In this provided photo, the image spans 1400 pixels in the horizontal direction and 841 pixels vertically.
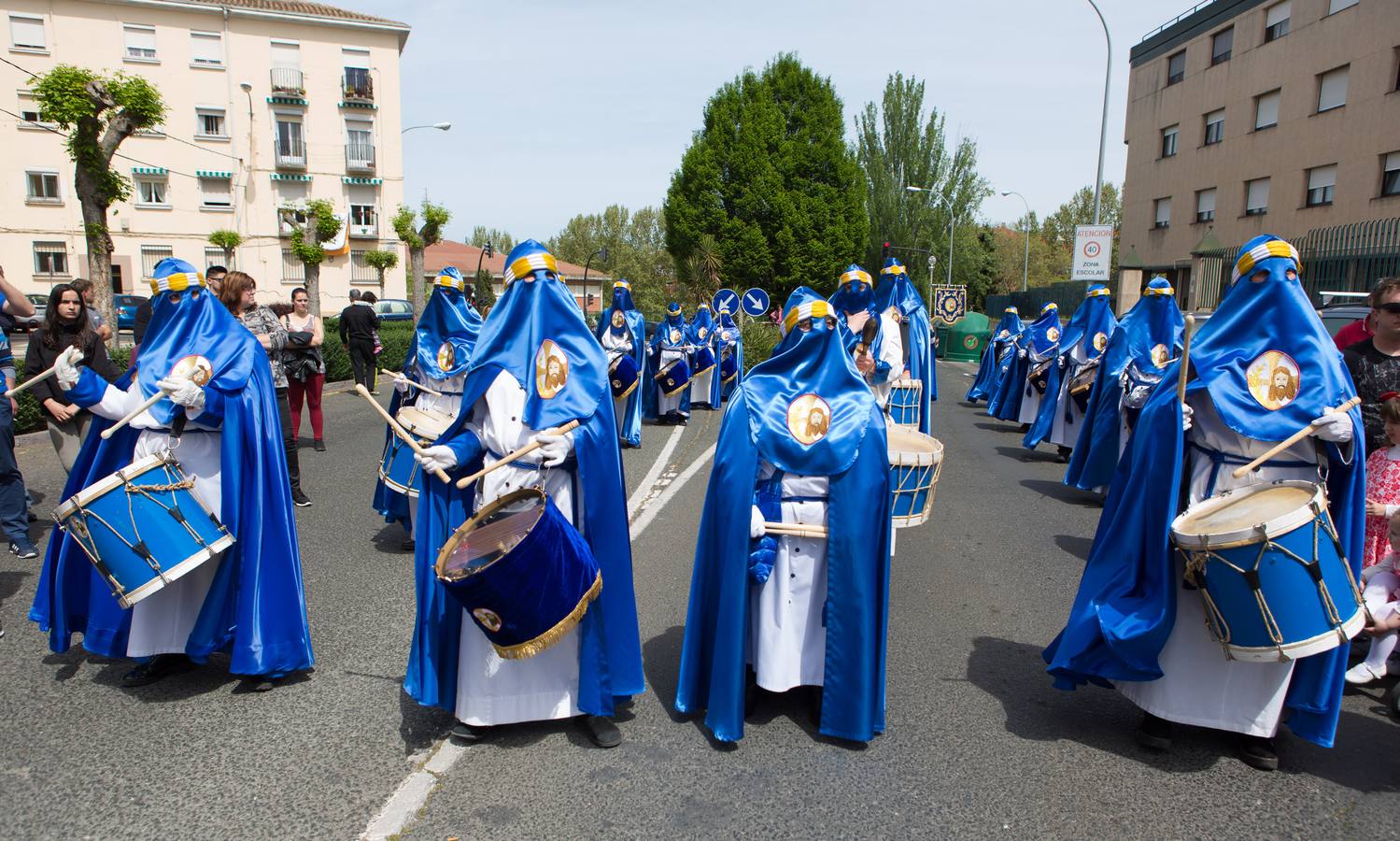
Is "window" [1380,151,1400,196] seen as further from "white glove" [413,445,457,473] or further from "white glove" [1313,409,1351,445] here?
"white glove" [413,445,457,473]

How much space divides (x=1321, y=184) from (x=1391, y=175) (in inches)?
93.9

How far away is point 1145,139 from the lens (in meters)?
34.7

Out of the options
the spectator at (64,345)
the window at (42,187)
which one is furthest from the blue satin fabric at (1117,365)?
the window at (42,187)

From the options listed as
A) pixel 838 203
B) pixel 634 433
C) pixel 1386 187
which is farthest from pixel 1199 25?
pixel 634 433

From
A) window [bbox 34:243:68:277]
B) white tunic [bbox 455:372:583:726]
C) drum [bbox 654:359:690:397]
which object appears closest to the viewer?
white tunic [bbox 455:372:583:726]

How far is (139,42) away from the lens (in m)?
40.9

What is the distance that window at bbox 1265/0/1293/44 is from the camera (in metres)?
27.2

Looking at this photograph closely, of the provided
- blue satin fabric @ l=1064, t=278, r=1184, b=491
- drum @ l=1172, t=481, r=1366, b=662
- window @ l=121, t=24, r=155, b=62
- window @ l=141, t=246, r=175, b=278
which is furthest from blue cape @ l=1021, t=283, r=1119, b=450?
window @ l=121, t=24, r=155, b=62

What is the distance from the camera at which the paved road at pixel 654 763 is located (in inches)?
132

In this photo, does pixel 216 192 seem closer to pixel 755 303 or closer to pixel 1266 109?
pixel 755 303

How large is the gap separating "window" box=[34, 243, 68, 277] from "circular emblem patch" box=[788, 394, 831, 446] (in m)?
45.8

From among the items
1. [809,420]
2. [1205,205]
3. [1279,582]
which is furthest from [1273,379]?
[1205,205]

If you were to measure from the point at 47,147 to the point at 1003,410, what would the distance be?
43006 millimetres

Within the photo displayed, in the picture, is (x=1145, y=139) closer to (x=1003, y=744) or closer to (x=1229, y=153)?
(x=1229, y=153)
